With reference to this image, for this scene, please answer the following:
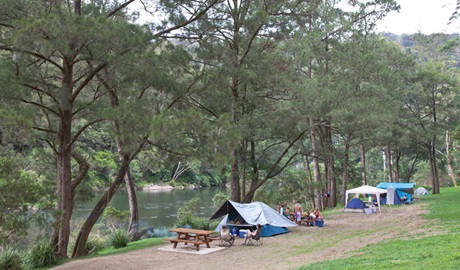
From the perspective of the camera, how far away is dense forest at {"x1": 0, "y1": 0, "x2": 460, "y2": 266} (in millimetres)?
8492

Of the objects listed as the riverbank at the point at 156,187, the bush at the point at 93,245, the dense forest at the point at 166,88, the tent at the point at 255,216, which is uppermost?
the dense forest at the point at 166,88

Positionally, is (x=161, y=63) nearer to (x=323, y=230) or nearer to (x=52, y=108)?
(x=52, y=108)

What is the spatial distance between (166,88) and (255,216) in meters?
5.32

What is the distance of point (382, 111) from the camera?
15.7 m

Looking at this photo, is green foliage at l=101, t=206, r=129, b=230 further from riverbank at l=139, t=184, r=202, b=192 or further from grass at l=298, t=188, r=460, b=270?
riverbank at l=139, t=184, r=202, b=192

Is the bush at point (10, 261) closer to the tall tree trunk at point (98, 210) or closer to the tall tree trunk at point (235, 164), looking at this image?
the tall tree trunk at point (98, 210)

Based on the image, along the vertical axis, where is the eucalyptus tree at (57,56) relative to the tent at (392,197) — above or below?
above

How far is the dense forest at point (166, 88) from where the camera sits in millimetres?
8492

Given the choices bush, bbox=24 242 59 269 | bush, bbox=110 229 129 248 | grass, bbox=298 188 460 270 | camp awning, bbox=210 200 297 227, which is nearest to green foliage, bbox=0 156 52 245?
bush, bbox=24 242 59 269

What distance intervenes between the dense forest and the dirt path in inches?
73.5

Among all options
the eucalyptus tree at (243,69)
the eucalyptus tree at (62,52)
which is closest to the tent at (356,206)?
the eucalyptus tree at (243,69)

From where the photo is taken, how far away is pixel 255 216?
13312 millimetres

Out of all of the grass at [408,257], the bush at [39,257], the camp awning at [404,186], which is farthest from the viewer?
the camp awning at [404,186]

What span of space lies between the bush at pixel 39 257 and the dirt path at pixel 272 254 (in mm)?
727
